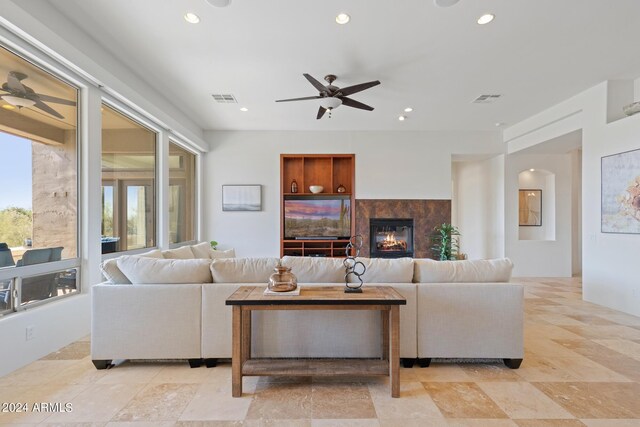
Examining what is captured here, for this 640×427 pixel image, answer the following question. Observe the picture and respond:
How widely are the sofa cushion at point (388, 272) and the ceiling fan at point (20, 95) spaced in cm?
317

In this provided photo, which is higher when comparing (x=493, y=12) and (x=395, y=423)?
(x=493, y=12)

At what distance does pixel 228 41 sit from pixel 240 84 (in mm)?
1081

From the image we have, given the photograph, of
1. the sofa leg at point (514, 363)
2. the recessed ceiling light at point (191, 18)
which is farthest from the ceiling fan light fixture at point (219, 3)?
the sofa leg at point (514, 363)

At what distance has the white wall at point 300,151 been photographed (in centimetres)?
660

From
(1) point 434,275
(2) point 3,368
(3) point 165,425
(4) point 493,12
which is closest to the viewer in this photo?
(3) point 165,425

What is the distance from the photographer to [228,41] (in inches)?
127

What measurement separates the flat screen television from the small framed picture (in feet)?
2.04

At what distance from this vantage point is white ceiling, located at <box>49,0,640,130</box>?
273 centimetres

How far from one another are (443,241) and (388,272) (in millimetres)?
4350

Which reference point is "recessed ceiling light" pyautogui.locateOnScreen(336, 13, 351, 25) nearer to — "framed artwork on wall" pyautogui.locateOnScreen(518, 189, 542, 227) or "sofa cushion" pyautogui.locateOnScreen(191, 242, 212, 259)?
"sofa cushion" pyautogui.locateOnScreen(191, 242, 212, 259)

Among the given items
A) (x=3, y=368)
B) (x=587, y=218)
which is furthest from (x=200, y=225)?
(x=587, y=218)

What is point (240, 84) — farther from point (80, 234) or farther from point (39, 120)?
point (80, 234)

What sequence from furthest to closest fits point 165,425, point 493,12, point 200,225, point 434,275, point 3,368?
point 200,225, point 493,12, point 434,275, point 3,368, point 165,425

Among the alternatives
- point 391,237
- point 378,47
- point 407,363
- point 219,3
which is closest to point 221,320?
point 407,363
